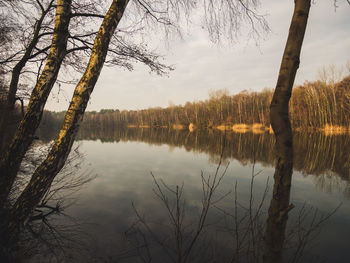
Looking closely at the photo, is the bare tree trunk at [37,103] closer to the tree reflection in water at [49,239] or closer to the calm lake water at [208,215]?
the tree reflection in water at [49,239]

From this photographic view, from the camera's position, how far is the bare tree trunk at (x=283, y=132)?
5.24 ft

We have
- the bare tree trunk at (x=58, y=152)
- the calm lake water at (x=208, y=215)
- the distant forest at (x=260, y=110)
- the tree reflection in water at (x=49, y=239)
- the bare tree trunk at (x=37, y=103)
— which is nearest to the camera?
the bare tree trunk at (x=58, y=152)

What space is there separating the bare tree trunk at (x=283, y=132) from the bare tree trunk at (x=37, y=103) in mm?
3040

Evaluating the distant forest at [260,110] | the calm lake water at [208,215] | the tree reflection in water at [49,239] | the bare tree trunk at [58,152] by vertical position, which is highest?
the distant forest at [260,110]

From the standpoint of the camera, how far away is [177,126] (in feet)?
243

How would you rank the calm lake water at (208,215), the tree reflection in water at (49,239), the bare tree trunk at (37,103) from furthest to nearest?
the calm lake water at (208,215), the tree reflection in water at (49,239), the bare tree trunk at (37,103)

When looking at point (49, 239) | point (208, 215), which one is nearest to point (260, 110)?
point (208, 215)

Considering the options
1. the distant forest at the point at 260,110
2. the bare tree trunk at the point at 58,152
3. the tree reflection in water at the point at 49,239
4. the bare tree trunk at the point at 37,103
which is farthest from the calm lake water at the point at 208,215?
the distant forest at the point at 260,110

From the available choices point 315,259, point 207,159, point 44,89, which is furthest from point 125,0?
point 207,159

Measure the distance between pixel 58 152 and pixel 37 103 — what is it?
96cm

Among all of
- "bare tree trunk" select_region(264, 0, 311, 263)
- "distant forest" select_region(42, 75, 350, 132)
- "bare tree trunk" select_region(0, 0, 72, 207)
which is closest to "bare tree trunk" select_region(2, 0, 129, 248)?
"bare tree trunk" select_region(0, 0, 72, 207)

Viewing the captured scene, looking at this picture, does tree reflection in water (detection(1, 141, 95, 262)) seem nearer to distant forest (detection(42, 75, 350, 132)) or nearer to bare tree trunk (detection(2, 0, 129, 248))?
bare tree trunk (detection(2, 0, 129, 248))

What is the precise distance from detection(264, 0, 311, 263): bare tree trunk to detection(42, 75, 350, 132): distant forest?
24.5ft

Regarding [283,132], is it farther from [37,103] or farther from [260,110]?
[260,110]
